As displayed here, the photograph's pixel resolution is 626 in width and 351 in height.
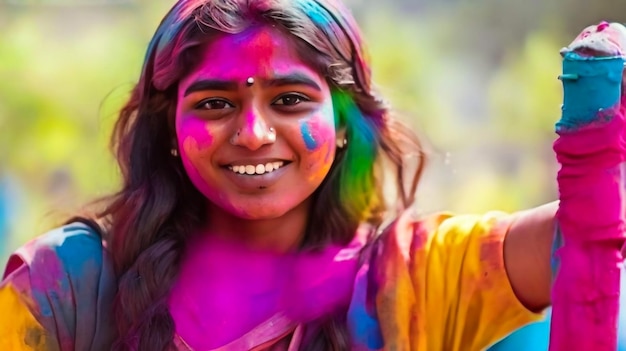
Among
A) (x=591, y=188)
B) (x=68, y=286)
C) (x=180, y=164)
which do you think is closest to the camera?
(x=591, y=188)

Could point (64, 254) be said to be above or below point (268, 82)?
below

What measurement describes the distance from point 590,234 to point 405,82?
186 centimetres

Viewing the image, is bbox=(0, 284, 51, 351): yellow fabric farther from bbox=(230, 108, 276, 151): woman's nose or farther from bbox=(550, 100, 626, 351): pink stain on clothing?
bbox=(550, 100, 626, 351): pink stain on clothing

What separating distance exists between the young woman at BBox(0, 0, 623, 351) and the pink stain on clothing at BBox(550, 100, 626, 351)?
0.19ft

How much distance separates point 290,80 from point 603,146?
0.44 m

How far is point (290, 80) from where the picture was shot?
1.31 metres

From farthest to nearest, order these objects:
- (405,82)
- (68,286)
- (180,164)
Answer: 1. (405,82)
2. (180,164)
3. (68,286)

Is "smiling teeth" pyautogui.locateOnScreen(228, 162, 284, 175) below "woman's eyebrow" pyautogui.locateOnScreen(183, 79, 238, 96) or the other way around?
below

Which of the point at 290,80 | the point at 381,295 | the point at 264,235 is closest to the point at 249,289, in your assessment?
the point at 264,235

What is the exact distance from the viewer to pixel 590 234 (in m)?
1.12

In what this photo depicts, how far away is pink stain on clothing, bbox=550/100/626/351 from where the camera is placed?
111 cm

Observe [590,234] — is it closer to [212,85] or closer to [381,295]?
[381,295]

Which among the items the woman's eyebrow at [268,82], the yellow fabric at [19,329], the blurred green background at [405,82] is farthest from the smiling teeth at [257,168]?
the blurred green background at [405,82]

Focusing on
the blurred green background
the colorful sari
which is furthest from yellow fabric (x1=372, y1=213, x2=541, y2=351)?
the blurred green background
